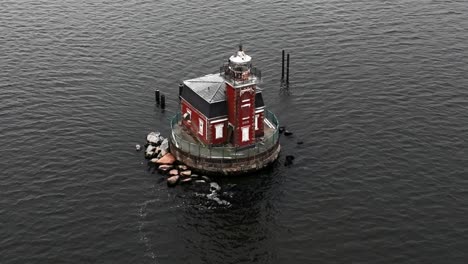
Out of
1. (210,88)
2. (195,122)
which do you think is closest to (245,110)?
(210,88)

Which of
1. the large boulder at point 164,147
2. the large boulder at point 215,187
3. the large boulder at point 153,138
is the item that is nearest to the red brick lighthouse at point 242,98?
the large boulder at point 215,187

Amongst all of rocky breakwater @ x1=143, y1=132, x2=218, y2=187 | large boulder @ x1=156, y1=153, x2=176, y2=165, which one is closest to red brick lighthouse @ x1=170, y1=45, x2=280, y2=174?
large boulder @ x1=156, y1=153, x2=176, y2=165

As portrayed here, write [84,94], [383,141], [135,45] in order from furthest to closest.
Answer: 1. [135,45]
2. [84,94]
3. [383,141]

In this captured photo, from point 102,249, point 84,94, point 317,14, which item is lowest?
point 102,249

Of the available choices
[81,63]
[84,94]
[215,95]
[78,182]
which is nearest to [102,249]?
[78,182]

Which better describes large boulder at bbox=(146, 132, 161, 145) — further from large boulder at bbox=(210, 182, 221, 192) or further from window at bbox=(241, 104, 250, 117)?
window at bbox=(241, 104, 250, 117)

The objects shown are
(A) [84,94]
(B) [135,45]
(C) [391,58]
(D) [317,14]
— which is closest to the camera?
(A) [84,94]

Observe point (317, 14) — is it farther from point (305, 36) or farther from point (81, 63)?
point (81, 63)

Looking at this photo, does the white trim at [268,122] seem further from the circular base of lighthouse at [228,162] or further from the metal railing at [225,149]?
the circular base of lighthouse at [228,162]
